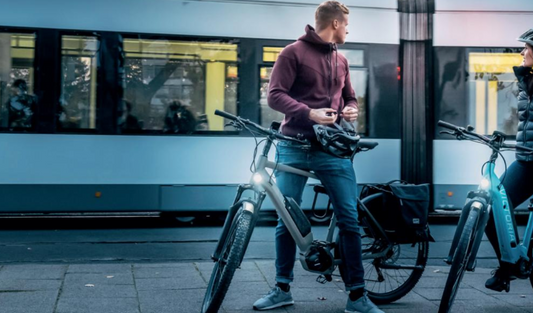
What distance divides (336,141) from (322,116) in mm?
208

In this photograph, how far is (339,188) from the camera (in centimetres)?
494

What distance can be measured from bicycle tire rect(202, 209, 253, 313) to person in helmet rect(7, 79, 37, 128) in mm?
6122

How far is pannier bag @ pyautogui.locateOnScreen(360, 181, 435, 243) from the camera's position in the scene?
17.1 ft

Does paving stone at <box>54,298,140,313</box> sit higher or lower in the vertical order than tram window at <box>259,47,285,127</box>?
lower

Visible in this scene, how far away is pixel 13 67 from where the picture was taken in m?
9.91

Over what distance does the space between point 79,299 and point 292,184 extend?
5.34 feet

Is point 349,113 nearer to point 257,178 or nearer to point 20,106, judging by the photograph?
point 257,178

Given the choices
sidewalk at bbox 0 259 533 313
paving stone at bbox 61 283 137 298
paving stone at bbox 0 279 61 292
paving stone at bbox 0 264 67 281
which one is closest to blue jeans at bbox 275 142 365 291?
sidewalk at bbox 0 259 533 313

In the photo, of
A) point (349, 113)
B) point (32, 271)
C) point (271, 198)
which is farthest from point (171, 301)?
point (349, 113)

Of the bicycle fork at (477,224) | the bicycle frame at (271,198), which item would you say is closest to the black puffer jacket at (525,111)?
the bicycle fork at (477,224)

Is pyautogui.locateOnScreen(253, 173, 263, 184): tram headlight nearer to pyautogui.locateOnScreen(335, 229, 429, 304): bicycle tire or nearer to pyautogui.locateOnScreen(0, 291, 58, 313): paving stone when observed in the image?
pyautogui.locateOnScreen(335, 229, 429, 304): bicycle tire

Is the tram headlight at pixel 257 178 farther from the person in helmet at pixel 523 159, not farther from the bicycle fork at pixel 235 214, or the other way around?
the person in helmet at pixel 523 159

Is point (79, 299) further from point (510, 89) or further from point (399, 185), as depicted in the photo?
point (510, 89)

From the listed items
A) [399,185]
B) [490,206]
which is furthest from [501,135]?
[399,185]
